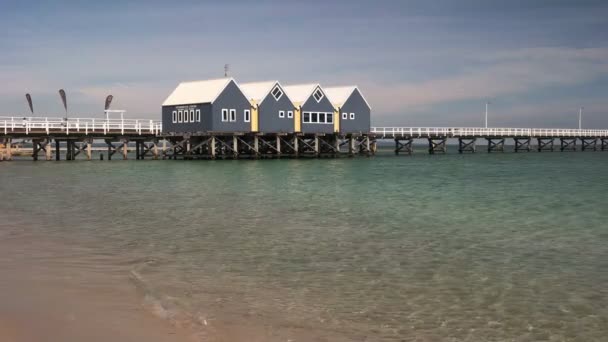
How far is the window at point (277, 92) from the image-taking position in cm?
6006

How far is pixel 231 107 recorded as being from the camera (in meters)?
57.3

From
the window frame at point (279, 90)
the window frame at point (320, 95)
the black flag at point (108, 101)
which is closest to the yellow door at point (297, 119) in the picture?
the window frame at point (320, 95)

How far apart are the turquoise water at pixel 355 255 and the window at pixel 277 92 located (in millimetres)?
31524

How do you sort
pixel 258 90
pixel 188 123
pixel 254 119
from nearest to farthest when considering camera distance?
pixel 188 123 < pixel 254 119 < pixel 258 90

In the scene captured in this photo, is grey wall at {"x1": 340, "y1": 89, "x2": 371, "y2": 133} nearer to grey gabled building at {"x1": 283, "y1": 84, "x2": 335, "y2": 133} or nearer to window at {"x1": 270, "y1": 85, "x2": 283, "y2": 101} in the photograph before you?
grey gabled building at {"x1": 283, "y1": 84, "x2": 335, "y2": 133}

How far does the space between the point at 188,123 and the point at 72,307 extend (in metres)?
51.1

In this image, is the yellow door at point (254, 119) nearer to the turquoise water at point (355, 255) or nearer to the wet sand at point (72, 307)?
the turquoise water at point (355, 255)

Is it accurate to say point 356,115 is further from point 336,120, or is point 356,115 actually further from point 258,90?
point 258,90

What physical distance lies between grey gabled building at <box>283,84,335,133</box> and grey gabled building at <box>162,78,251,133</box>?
5.88 m

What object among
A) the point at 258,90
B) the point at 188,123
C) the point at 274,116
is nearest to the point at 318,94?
the point at 274,116

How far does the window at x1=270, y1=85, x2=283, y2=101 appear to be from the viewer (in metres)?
60.1

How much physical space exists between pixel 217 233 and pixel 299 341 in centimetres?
921

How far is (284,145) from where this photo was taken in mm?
66562

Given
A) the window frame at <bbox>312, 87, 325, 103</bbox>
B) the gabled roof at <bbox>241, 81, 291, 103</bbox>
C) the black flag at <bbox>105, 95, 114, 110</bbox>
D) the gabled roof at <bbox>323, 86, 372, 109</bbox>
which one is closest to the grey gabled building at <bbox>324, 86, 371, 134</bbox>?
the gabled roof at <bbox>323, 86, 372, 109</bbox>
